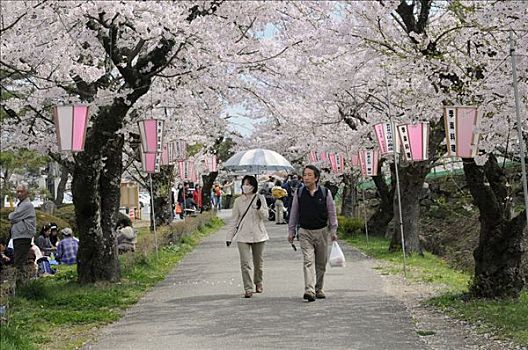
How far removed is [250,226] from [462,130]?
126 inches

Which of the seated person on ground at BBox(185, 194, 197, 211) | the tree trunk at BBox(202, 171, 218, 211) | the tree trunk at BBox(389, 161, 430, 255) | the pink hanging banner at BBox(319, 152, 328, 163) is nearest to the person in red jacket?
the tree trunk at BBox(202, 171, 218, 211)

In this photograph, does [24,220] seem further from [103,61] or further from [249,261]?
[249,261]

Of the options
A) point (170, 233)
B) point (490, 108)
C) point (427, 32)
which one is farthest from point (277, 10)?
point (170, 233)

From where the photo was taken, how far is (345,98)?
18.8 m

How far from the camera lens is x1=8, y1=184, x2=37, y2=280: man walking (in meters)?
11.4

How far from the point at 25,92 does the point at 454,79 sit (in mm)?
7584

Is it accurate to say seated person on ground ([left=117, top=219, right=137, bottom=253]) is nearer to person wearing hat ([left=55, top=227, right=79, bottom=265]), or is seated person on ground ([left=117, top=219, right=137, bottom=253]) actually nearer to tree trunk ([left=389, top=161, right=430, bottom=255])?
person wearing hat ([left=55, top=227, right=79, bottom=265])

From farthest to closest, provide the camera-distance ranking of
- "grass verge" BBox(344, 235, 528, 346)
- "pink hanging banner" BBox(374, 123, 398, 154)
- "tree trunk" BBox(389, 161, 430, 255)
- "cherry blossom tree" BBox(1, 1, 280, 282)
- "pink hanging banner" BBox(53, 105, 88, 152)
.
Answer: "tree trunk" BBox(389, 161, 430, 255), "pink hanging banner" BBox(374, 123, 398, 154), "pink hanging banner" BBox(53, 105, 88, 152), "cherry blossom tree" BBox(1, 1, 280, 282), "grass verge" BBox(344, 235, 528, 346)

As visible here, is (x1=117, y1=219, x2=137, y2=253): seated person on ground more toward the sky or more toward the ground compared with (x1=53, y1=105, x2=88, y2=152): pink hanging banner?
more toward the ground

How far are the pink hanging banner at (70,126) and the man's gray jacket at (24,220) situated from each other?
1741 millimetres

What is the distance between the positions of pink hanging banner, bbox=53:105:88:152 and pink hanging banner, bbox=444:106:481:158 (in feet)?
16.0

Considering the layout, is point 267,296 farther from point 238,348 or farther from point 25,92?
point 25,92

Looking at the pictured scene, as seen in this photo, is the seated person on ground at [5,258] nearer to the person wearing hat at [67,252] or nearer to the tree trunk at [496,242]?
the person wearing hat at [67,252]

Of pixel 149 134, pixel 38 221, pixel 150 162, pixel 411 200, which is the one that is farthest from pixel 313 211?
pixel 38 221
